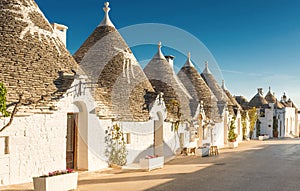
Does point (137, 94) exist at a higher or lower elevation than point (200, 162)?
higher

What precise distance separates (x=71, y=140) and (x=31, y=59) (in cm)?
339

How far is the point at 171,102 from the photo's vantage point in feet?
65.4

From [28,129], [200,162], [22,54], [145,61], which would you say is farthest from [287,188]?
[145,61]

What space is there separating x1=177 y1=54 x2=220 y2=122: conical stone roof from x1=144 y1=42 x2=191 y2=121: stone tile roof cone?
3336mm

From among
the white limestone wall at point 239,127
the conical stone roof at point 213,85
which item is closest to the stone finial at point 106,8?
the conical stone roof at point 213,85

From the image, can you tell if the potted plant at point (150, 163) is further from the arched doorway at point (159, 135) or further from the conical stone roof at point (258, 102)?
the conical stone roof at point (258, 102)

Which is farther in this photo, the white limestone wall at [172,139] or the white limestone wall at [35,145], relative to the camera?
the white limestone wall at [172,139]

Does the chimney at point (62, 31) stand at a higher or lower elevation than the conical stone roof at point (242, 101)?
higher

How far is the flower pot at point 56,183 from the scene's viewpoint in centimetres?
901

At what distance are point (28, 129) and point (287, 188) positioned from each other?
8009 millimetres

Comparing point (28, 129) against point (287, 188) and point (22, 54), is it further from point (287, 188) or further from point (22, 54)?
point (287, 188)

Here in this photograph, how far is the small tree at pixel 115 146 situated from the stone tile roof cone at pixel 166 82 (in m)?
6.01

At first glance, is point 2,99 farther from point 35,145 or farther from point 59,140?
point 59,140

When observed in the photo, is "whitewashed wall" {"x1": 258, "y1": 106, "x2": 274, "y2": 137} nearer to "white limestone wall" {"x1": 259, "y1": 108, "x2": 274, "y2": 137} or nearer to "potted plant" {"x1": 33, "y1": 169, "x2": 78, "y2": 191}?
"white limestone wall" {"x1": 259, "y1": 108, "x2": 274, "y2": 137}
